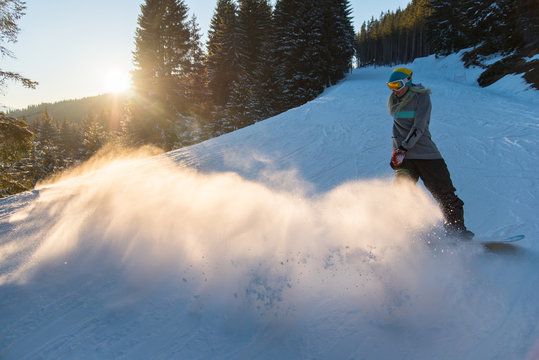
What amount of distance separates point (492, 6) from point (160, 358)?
3307cm

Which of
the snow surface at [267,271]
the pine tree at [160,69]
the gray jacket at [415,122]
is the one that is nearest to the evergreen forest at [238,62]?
the pine tree at [160,69]

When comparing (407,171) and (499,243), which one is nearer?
(499,243)

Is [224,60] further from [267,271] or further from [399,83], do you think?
[267,271]

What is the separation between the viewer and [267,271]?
2.88 m

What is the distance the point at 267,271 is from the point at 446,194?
2.23 metres

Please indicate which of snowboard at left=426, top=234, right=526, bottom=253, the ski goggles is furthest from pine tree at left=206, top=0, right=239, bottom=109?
snowboard at left=426, top=234, right=526, bottom=253

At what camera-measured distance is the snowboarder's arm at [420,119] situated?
3205mm

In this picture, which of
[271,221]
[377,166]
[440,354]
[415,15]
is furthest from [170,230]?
[415,15]

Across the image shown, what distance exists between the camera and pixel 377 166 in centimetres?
625

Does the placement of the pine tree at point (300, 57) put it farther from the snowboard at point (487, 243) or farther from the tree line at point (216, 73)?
the snowboard at point (487, 243)

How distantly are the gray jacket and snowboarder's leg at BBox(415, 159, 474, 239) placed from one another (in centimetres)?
12

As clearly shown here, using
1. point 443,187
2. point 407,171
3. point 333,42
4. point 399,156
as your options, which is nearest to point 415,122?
point 399,156

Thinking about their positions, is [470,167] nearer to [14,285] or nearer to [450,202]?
[450,202]

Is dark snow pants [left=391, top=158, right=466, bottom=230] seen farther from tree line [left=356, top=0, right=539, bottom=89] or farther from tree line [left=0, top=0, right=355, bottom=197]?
tree line [left=0, top=0, right=355, bottom=197]
